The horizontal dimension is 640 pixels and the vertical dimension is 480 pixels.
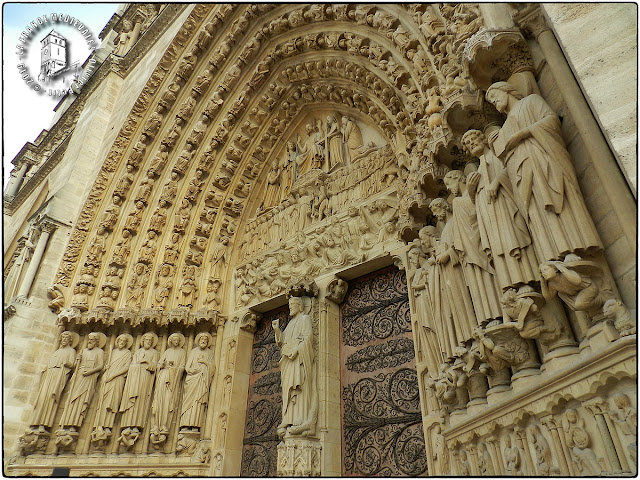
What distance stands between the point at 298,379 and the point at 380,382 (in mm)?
868

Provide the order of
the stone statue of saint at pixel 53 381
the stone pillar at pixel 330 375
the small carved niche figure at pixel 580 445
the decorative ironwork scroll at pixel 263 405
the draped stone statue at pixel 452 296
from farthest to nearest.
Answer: the stone statue of saint at pixel 53 381 → the decorative ironwork scroll at pixel 263 405 → the stone pillar at pixel 330 375 → the draped stone statue at pixel 452 296 → the small carved niche figure at pixel 580 445

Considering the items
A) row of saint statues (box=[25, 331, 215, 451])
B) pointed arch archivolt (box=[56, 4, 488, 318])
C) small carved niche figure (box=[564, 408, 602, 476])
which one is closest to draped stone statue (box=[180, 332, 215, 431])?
row of saint statues (box=[25, 331, 215, 451])

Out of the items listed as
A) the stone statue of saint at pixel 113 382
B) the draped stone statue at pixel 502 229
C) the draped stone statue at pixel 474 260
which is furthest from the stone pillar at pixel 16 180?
the draped stone statue at pixel 502 229

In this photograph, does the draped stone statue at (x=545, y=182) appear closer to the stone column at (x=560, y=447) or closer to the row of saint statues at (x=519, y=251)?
the row of saint statues at (x=519, y=251)

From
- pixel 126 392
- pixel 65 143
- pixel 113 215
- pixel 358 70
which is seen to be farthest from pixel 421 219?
pixel 65 143

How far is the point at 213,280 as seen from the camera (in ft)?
21.5

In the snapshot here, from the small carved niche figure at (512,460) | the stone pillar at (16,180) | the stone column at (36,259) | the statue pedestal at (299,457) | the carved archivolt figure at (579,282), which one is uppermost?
the stone pillar at (16,180)

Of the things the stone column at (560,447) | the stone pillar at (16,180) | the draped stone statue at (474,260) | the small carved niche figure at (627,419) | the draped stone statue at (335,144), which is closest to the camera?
the small carved niche figure at (627,419)

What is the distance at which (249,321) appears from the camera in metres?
6.09

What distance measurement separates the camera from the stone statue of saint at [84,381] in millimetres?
5332

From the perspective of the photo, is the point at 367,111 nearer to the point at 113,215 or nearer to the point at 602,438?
the point at 113,215

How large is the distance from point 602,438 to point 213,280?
5.55 meters

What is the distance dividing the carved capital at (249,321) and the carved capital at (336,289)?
4.47ft

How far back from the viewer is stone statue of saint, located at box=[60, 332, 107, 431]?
5.33 m
